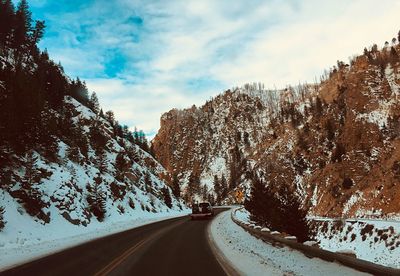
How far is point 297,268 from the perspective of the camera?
9.20 meters

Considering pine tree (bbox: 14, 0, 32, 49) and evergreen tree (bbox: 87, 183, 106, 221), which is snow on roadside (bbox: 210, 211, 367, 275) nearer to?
evergreen tree (bbox: 87, 183, 106, 221)

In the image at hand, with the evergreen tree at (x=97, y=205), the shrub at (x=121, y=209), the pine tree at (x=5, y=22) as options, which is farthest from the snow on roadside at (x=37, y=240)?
the pine tree at (x=5, y=22)

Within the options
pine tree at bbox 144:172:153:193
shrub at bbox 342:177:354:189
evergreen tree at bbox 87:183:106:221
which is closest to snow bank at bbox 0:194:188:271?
evergreen tree at bbox 87:183:106:221

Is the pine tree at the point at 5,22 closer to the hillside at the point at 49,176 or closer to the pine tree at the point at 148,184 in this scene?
the hillside at the point at 49,176

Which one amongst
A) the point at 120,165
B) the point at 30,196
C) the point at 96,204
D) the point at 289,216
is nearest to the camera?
the point at 289,216

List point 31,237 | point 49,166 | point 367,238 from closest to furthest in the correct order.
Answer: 1. point 31,237
2. point 49,166
3. point 367,238

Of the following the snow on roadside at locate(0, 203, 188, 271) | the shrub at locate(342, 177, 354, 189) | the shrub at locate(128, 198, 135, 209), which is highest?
the shrub at locate(128, 198, 135, 209)

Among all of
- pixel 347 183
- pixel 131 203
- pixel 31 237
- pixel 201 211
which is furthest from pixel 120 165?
pixel 347 183

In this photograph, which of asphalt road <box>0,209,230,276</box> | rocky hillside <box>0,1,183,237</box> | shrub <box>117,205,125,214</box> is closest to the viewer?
asphalt road <box>0,209,230,276</box>

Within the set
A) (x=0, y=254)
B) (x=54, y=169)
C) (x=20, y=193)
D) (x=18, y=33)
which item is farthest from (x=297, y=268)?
(x=18, y=33)

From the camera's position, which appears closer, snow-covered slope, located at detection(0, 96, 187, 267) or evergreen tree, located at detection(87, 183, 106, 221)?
snow-covered slope, located at detection(0, 96, 187, 267)

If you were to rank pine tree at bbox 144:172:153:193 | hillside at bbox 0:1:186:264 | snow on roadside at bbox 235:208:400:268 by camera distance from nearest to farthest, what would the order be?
hillside at bbox 0:1:186:264 → snow on roadside at bbox 235:208:400:268 → pine tree at bbox 144:172:153:193

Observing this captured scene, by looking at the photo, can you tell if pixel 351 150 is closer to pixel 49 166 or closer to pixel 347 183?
pixel 347 183

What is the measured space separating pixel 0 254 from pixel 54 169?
18711 mm
